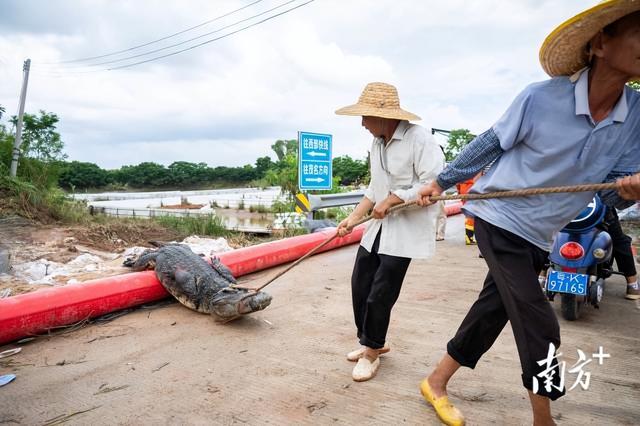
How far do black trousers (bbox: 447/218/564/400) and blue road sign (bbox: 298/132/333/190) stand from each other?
238 inches

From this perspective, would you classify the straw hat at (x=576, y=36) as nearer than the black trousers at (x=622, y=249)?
Yes

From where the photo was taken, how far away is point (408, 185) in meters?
2.45

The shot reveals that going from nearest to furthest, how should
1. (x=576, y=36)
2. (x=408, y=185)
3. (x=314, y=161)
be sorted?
1. (x=576, y=36)
2. (x=408, y=185)
3. (x=314, y=161)

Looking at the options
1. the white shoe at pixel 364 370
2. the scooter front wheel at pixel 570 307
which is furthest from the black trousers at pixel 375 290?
the scooter front wheel at pixel 570 307

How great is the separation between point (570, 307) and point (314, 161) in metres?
5.50

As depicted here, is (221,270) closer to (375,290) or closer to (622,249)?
(375,290)

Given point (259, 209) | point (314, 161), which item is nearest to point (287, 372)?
point (314, 161)

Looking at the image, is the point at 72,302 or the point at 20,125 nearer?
the point at 72,302

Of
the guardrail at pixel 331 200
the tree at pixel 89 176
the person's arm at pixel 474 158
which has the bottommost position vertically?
the guardrail at pixel 331 200

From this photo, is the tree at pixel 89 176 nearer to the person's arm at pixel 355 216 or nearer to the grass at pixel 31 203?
the grass at pixel 31 203

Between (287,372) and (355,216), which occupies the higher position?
(355,216)

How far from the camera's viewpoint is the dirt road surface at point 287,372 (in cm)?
209

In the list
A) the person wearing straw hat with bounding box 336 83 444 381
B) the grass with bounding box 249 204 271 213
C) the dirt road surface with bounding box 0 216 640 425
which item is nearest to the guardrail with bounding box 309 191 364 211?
the dirt road surface with bounding box 0 216 640 425

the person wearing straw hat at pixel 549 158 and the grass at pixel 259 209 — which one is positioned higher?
the person wearing straw hat at pixel 549 158
